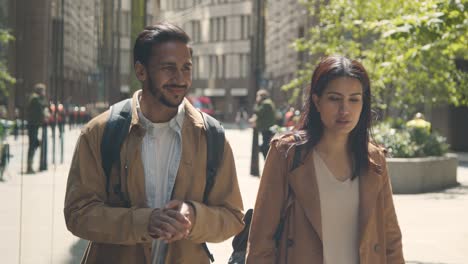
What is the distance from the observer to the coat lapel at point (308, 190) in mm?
3930

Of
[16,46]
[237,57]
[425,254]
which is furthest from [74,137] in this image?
[237,57]

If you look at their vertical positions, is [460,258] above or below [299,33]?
below

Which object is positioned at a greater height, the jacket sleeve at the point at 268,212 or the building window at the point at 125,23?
the building window at the point at 125,23

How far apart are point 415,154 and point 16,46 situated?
15.4m

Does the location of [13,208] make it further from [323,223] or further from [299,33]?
[299,33]

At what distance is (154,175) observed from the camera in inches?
131

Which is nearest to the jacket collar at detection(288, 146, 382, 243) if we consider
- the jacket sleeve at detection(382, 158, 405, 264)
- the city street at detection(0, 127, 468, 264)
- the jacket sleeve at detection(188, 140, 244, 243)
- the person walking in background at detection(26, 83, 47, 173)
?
the jacket sleeve at detection(382, 158, 405, 264)

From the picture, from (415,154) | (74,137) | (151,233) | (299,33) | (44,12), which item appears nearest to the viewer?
(151,233)

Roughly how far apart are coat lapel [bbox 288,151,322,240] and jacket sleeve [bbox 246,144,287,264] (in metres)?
0.06

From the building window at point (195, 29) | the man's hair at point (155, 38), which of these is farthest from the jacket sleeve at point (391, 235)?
the building window at point (195, 29)

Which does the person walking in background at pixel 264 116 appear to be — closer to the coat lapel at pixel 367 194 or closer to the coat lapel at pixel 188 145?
the coat lapel at pixel 367 194

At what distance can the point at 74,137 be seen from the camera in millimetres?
6340

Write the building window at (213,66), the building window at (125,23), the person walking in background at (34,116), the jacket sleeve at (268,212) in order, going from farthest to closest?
the building window at (213,66), the building window at (125,23), the person walking in background at (34,116), the jacket sleeve at (268,212)

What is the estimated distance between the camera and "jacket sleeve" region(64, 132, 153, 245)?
126 inches
